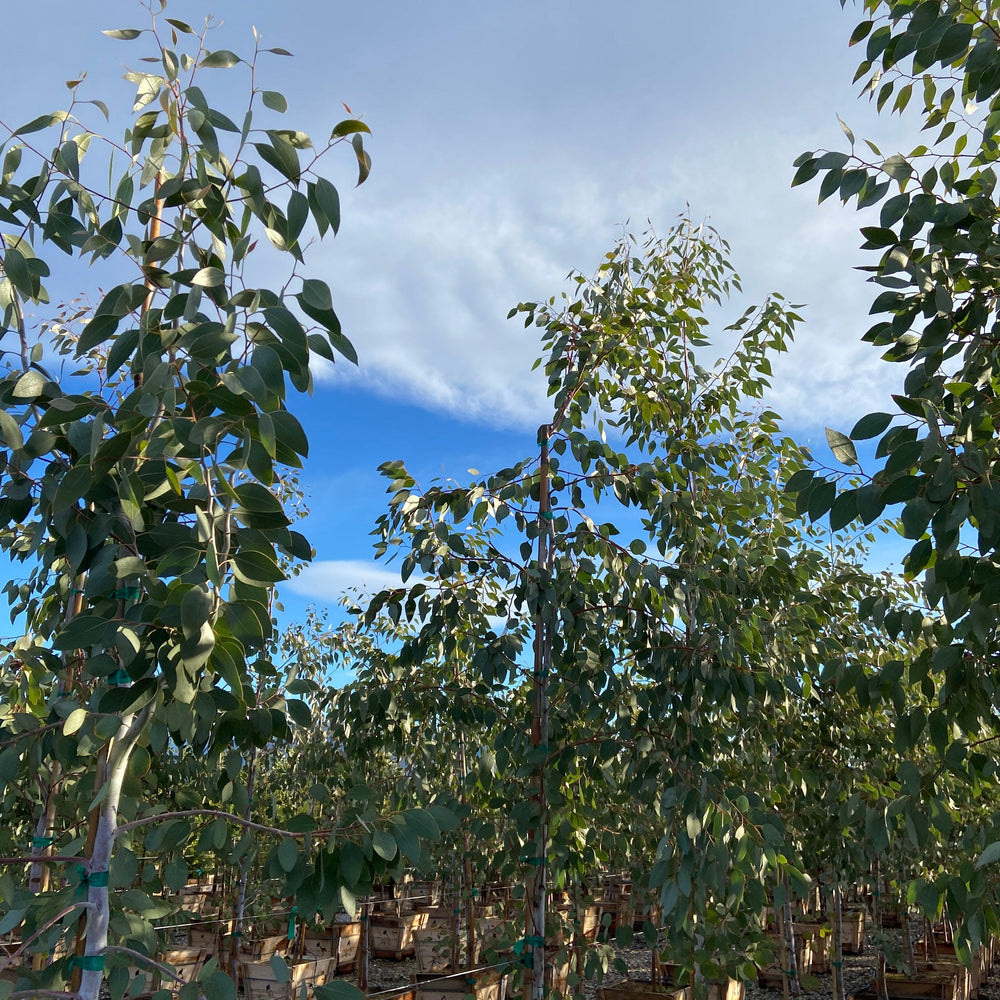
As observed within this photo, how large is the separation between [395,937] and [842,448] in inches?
379

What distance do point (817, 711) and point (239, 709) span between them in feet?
14.3

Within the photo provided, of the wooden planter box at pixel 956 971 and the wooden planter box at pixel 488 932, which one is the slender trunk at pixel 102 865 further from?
the wooden planter box at pixel 956 971

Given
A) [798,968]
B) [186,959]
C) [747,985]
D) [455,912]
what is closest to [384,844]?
[747,985]

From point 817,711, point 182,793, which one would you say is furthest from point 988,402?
point 817,711

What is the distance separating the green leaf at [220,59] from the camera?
137cm

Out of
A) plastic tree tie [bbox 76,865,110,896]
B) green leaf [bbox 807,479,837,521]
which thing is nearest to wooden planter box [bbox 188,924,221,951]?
plastic tree tie [bbox 76,865,110,896]

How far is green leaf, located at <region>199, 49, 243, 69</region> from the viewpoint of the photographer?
137 cm

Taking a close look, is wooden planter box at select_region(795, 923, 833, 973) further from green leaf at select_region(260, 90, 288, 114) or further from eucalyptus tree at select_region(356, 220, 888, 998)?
green leaf at select_region(260, 90, 288, 114)

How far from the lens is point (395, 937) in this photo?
31.0 feet

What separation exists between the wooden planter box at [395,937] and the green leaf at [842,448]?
9.52m

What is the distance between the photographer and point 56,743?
61.8 inches

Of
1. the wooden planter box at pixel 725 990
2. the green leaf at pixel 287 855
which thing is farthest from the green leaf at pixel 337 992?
the wooden planter box at pixel 725 990

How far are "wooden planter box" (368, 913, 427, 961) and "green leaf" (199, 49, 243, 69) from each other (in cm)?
989

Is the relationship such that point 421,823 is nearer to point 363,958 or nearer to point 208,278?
point 208,278
